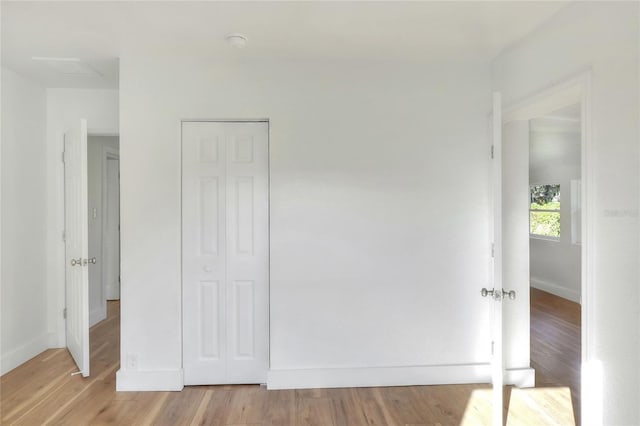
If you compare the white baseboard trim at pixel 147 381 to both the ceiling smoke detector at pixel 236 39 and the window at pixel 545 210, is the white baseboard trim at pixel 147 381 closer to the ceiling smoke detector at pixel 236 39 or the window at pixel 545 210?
the ceiling smoke detector at pixel 236 39

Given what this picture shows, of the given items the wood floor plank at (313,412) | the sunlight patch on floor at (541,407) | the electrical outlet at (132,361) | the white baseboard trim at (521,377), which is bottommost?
the sunlight patch on floor at (541,407)

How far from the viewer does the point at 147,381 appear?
2.76 metres

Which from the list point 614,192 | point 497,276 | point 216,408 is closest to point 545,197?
point 497,276

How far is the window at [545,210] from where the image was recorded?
6.19m

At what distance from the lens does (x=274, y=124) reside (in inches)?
113

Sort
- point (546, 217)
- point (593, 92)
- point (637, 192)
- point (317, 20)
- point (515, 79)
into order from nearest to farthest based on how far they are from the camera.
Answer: point (637, 192) → point (593, 92) → point (317, 20) → point (515, 79) → point (546, 217)

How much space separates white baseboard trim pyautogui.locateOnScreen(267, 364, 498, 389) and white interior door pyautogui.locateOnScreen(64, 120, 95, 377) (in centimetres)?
164

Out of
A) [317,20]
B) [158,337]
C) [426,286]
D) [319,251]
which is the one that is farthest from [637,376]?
[158,337]

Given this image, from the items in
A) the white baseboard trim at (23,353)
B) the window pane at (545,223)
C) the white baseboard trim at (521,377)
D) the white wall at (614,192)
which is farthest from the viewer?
the window pane at (545,223)

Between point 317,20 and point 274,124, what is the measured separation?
0.87 meters

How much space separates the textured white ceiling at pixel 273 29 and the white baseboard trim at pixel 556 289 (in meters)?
4.52

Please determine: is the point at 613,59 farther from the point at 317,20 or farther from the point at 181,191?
the point at 181,191

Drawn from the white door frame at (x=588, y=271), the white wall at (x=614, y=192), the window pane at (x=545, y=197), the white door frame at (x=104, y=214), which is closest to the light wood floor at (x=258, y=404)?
the white door frame at (x=588, y=271)

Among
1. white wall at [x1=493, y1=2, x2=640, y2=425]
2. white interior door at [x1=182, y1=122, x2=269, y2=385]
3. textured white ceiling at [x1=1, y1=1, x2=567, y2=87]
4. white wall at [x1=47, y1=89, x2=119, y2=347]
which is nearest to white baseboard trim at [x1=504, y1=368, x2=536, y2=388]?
white wall at [x1=493, y1=2, x2=640, y2=425]
